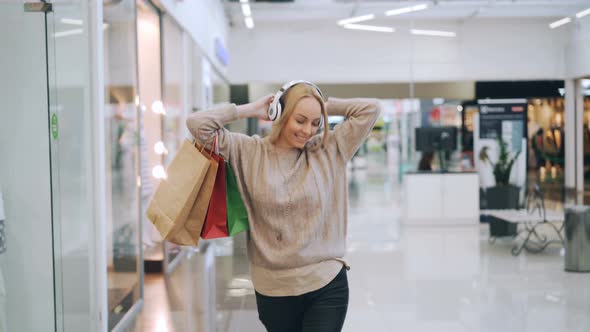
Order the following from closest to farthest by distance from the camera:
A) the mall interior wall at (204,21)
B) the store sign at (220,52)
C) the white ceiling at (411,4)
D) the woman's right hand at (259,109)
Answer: the woman's right hand at (259,109) → the mall interior wall at (204,21) → the store sign at (220,52) → the white ceiling at (411,4)

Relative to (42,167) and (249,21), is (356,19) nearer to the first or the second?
(249,21)

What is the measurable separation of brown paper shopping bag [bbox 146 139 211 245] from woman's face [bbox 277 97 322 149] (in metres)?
0.29

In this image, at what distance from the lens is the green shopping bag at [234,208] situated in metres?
2.30

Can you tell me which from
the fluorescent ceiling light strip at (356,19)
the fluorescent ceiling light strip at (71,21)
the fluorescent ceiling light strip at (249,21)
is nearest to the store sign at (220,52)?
the fluorescent ceiling light strip at (249,21)

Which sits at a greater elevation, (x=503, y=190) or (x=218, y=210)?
(x=218, y=210)

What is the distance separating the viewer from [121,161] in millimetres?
5730

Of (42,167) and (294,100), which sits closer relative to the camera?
(294,100)

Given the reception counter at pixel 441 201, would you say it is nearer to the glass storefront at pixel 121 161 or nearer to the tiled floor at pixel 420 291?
the tiled floor at pixel 420 291

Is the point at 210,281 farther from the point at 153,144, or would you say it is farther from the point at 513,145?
the point at 513,145

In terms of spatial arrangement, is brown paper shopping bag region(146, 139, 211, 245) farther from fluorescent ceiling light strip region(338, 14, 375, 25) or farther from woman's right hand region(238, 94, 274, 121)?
fluorescent ceiling light strip region(338, 14, 375, 25)

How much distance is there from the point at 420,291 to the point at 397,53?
9.44 meters

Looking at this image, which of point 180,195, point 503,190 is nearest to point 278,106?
point 180,195

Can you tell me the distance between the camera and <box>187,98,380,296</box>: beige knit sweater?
7.30 feet

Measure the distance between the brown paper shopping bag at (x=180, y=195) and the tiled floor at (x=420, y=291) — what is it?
9.52ft
